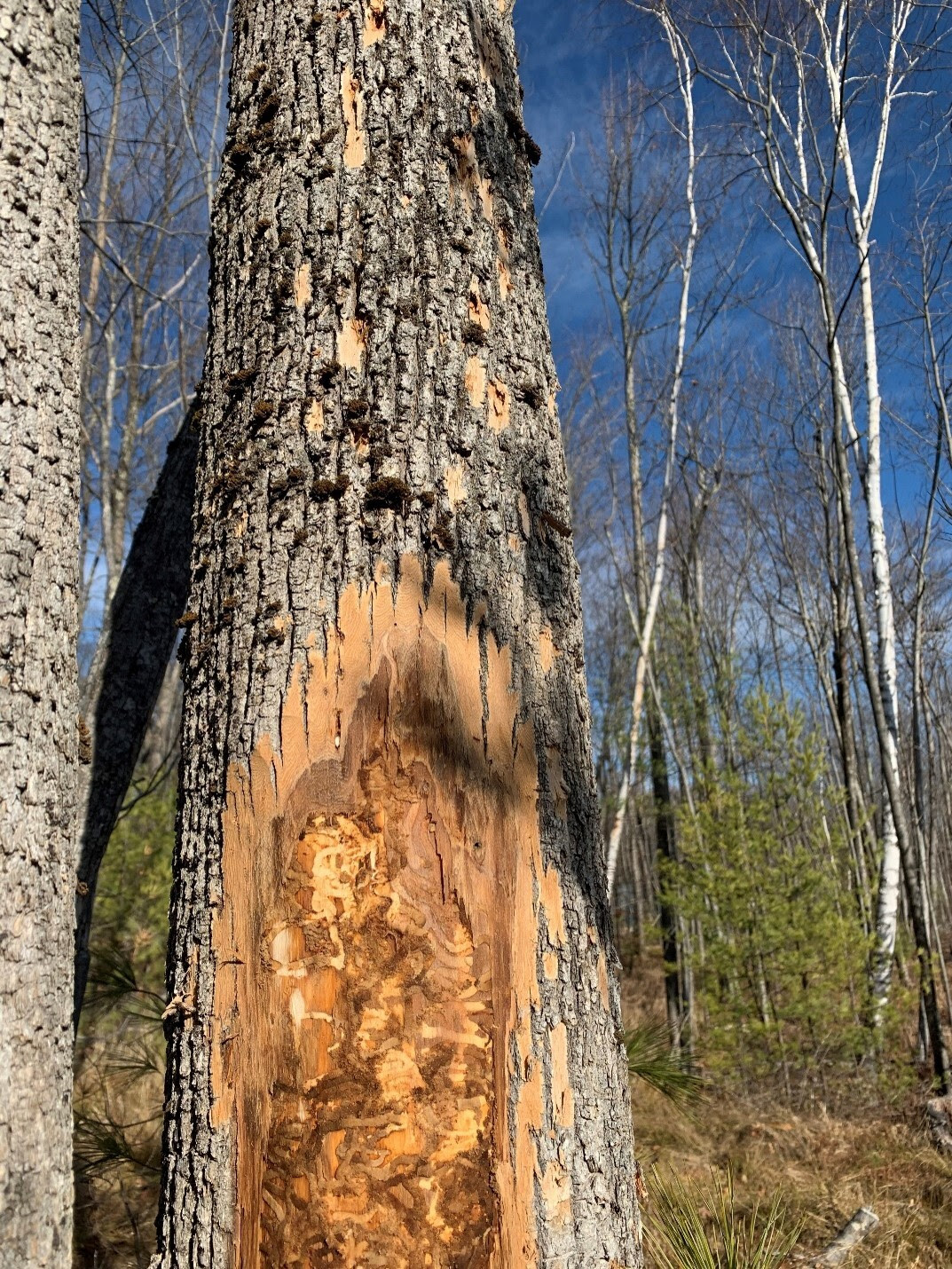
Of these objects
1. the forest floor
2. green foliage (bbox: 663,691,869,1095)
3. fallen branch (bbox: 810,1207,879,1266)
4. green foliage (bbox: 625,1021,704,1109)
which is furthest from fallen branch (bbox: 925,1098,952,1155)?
green foliage (bbox: 625,1021,704,1109)

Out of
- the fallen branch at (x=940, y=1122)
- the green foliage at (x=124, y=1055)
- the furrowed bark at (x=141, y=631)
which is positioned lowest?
the fallen branch at (x=940, y=1122)

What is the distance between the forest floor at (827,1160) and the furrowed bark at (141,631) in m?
2.55

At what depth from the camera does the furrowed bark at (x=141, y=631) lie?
108 inches

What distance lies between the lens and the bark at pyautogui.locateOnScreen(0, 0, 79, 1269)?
1.63 m

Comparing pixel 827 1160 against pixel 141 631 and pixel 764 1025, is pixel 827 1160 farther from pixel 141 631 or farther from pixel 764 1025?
pixel 141 631

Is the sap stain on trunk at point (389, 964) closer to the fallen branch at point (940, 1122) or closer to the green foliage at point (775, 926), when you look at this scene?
the fallen branch at point (940, 1122)

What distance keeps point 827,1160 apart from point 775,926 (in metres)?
1.83

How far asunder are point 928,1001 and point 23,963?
6.88m

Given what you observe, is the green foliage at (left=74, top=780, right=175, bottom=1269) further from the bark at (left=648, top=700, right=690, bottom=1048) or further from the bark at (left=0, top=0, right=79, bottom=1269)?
the bark at (left=648, top=700, right=690, bottom=1048)

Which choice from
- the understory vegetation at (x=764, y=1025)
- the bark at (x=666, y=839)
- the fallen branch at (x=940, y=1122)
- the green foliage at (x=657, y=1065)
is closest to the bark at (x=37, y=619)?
the green foliage at (x=657, y=1065)

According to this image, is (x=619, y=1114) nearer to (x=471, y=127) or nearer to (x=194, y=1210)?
(x=194, y=1210)

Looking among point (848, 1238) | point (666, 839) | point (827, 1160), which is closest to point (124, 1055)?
point (848, 1238)

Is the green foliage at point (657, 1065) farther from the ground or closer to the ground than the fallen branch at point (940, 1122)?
farther from the ground

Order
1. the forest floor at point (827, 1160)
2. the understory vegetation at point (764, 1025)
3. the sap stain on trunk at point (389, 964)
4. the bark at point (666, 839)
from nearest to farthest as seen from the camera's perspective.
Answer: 1. the sap stain on trunk at point (389, 964)
2. the forest floor at point (827, 1160)
3. the understory vegetation at point (764, 1025)
4. the bark at point (666, 839)
